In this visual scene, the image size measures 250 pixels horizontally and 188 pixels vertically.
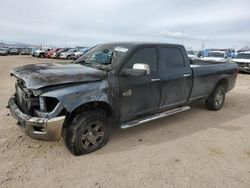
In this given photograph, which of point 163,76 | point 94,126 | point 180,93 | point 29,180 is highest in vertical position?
point 163,76

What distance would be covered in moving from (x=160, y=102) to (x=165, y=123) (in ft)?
2.78

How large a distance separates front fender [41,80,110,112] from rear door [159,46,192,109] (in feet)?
4.53

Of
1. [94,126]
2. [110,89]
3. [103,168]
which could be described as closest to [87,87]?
[110,89]

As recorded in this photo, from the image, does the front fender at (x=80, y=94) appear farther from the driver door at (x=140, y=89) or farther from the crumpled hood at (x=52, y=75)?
the driver door at (x=140, y=89)

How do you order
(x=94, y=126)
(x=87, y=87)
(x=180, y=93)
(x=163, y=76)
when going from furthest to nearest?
(x=180, y=93) < (x=163, y=76) < (x=94, y=126) < (x=87, y=87)

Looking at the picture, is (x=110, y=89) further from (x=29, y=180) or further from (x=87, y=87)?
(x=29, y=180)

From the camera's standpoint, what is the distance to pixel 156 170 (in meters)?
3.48

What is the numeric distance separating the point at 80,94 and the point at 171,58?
233 centimetres

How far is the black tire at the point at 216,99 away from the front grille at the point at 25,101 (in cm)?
461

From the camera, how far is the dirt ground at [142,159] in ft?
10.6

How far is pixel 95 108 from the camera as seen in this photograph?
12.9 ft

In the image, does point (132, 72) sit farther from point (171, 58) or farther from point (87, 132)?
point (171, 58)

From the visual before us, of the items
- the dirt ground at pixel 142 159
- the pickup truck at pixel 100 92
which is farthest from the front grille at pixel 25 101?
the dirt ground at pixel 142 159

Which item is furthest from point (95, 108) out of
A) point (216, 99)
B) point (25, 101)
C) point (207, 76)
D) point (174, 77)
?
point (216, 99)
